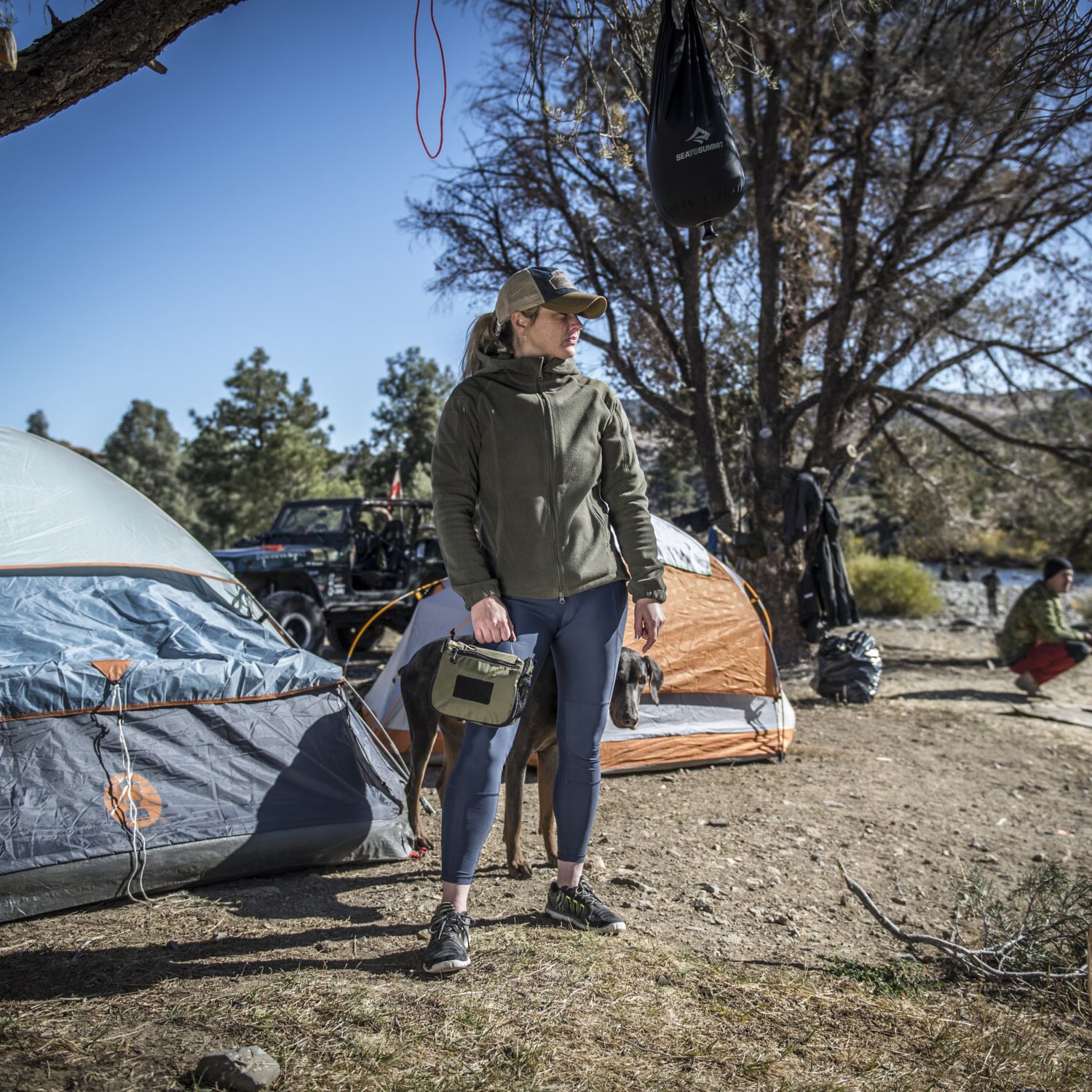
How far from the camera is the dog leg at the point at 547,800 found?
3639mm

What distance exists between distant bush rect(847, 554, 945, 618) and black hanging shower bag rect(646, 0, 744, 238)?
1354 centimetres

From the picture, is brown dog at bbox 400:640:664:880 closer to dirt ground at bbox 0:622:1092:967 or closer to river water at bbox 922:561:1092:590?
dirt ground at bbox 0:622:1092:967

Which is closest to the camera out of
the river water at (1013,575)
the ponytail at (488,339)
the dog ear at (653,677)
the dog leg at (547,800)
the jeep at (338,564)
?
the ponytail at (488,339)

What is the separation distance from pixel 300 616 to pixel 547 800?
20.0 ft

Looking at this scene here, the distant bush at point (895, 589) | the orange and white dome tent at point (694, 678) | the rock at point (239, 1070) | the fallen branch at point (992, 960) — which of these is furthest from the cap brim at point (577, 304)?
the distant bush at point (895, 589)

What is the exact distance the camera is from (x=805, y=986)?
2570 mm

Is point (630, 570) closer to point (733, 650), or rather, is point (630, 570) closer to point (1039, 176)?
point (733, 650)

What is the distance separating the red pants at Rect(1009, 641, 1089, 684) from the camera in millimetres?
8172

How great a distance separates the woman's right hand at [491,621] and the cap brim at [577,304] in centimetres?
88

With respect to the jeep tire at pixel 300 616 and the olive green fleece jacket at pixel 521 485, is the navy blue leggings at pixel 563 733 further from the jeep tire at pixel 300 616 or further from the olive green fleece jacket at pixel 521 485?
the jeep tire at pixel 300 616

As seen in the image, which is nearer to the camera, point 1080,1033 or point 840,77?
point 1080,1033

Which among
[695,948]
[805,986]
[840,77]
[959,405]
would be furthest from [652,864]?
[840,77]

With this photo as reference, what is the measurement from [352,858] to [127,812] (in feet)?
2.90

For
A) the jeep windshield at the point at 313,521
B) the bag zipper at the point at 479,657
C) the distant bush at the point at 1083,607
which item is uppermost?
the jeep windshield at the point at 313,521
